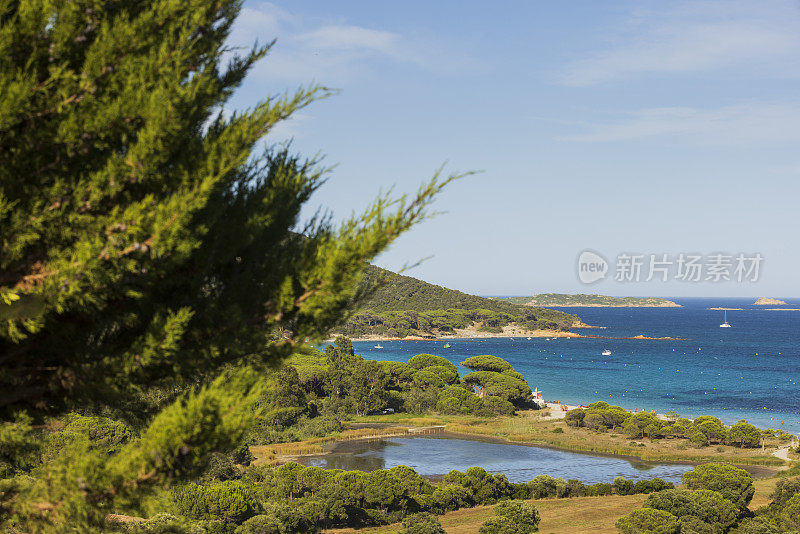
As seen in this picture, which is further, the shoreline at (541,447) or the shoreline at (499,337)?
the shoreline at (499,337)

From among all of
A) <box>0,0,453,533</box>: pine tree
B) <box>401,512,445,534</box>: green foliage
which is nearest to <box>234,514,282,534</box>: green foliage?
<box>401,512,445,534</box>: green foliage

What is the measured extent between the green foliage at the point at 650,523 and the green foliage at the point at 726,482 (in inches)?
203

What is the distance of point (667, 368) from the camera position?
312ft

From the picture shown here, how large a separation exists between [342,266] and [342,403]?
49766 millimetres

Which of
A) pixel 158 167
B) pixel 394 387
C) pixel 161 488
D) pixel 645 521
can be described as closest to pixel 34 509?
pixel 161 488

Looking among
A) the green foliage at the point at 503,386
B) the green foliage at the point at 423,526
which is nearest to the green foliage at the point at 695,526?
the green foliage at the point at 423,526

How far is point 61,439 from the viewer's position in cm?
1969

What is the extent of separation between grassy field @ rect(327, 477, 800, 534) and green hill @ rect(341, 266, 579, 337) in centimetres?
9231

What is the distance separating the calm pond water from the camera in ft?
114

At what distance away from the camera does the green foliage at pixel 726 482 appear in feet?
81.1

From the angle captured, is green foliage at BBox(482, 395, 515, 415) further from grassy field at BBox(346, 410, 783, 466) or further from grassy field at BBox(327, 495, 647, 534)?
grassy field at BBox(327, 495, 647, 534)

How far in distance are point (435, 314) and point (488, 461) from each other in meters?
104

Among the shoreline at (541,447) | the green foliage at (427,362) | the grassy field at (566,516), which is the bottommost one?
the shoreline at (541,447)

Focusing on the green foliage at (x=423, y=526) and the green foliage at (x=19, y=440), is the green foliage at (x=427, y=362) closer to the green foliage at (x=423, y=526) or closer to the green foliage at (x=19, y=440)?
the green foliage at (x=423, y=526)
